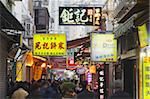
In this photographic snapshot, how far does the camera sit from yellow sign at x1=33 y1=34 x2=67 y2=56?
17672 millimetres

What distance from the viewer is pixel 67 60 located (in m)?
34.8

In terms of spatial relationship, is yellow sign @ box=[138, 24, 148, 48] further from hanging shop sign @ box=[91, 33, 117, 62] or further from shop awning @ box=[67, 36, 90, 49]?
shop awning @ box=[67, 36, 90, 49]

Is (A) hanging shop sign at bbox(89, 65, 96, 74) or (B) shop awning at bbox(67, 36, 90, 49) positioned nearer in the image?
(B) shop awning at bbox(67, 36, 90, 49)

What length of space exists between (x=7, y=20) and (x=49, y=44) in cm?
436

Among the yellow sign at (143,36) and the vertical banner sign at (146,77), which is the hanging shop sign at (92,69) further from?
the yellow sign at (143,36)

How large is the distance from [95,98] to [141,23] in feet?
16.3

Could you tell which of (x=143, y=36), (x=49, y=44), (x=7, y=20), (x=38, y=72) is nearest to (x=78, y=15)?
(x=49, y=44)

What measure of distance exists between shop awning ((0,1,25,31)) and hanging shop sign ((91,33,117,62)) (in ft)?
9.15

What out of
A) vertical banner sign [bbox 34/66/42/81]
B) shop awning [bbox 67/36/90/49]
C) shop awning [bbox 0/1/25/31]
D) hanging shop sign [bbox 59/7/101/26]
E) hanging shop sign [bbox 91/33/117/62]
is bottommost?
vertical banner sign [bbox 34/66/42/81]

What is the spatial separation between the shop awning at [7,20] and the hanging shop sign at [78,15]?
11.9ft

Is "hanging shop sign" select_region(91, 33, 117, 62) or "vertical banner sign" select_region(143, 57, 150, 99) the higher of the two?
"hanging shop sign" select_region(91, 33, 117, 62)

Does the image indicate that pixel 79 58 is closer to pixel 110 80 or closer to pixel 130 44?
pixel 110 80

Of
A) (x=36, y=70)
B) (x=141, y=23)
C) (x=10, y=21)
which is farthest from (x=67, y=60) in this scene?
(x=141, y=23)

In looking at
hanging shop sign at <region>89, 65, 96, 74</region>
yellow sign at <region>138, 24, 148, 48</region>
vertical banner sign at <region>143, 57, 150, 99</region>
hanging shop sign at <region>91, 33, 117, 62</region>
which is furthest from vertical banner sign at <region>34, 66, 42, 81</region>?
yellow sign at <region>138, 24, 148, 48</region>
